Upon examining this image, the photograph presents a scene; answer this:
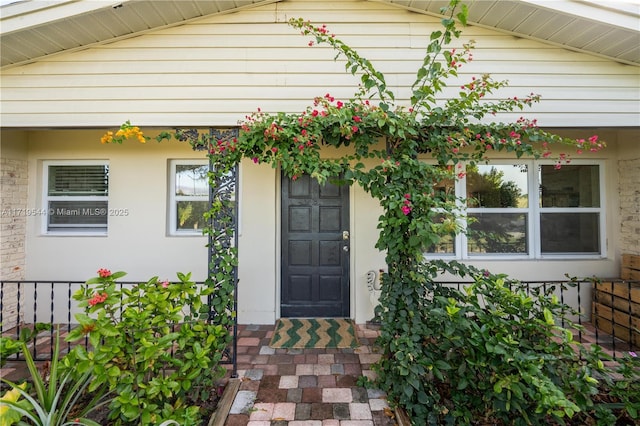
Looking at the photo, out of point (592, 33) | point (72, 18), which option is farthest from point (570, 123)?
point (72, 18)

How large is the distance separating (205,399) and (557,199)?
4660 mm

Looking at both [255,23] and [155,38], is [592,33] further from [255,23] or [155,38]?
[155,38]

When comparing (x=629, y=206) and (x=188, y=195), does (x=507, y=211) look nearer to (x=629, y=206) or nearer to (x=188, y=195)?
(x=629, y=206)

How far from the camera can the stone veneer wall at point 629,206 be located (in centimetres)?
360

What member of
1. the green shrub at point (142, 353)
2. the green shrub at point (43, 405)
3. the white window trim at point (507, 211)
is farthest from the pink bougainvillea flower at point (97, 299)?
the white window trim at point (507, 211)

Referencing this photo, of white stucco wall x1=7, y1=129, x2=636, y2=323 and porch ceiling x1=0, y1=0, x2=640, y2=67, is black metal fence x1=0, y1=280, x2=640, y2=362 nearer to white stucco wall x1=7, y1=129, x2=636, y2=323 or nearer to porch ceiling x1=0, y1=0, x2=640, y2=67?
white stucco wall x1=7, y1=129, x2=636, y2=323

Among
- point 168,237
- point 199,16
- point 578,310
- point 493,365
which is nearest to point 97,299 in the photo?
point 168,237

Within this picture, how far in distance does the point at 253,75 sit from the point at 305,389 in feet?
9.54

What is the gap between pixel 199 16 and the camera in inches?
115

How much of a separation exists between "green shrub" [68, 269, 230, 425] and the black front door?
174 cm

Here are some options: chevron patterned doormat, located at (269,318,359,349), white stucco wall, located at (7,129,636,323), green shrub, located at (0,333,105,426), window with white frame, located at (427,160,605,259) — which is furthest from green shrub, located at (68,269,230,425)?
window with white frame, located at (427,160,605,259)

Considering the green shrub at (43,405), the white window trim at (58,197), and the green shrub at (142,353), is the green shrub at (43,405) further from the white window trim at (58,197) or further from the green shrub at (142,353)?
the white window trim at (58,197)

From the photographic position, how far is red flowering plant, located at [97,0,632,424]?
1911 mm

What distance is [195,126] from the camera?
2.84m
